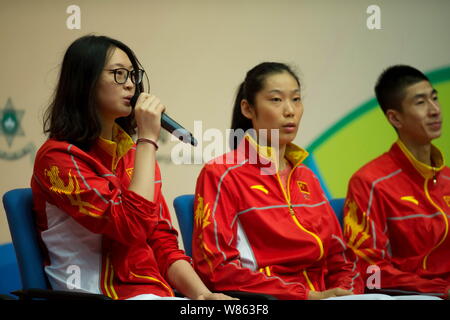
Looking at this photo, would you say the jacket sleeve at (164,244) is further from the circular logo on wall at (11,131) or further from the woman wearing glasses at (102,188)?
the circular logo on wall at (11,131)

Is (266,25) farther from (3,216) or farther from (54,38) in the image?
(3,216)

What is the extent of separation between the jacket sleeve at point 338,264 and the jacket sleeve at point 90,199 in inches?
31.3

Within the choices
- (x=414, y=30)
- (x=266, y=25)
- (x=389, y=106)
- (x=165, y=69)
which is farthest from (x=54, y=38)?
(x=414, y=30)

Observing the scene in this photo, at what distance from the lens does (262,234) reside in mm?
2250

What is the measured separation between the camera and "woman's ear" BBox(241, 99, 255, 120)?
2508 millimetres

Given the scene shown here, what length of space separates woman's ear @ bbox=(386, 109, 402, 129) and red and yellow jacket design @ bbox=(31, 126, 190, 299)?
135 cm

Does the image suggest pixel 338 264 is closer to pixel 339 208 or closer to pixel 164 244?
pixel 339 208

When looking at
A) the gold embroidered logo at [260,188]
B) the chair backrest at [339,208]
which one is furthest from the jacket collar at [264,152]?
the chair backrest at [339,208]

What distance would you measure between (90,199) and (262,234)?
0.65 metres

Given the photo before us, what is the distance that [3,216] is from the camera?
294cm

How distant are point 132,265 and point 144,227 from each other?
169mm

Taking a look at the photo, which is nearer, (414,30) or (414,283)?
(414,283)

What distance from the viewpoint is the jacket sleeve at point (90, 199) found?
75.1 inches

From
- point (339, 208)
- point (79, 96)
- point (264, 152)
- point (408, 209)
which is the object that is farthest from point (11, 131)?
point (408, 209)
